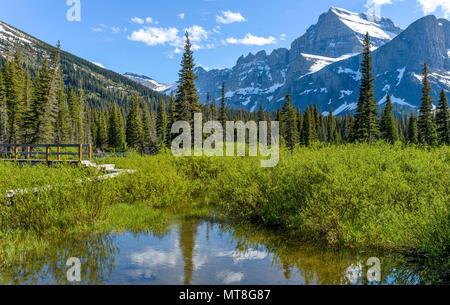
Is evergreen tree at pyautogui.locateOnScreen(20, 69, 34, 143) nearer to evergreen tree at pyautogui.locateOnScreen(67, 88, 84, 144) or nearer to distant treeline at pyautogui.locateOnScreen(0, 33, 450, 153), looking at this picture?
distant treeline at pyautogui.locateOnScreen(0, 33, 450, 153)

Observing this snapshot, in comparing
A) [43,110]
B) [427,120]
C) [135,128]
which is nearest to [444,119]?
[427,120]

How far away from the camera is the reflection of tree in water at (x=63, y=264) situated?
6.36 metres

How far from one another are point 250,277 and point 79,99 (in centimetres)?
8532

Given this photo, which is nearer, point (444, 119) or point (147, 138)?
point (444, 119)

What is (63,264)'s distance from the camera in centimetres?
710

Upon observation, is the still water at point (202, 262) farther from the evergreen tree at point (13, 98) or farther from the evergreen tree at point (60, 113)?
the evergreen tree at point (13, 98)

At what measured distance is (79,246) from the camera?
831 centimetres

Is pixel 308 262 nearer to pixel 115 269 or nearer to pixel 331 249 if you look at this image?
pixel 331 249

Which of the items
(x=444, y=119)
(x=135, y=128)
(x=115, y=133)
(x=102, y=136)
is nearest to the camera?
(x=444, y=119)

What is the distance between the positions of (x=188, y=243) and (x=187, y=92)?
3024 cm

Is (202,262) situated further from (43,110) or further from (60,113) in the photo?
(60,113)

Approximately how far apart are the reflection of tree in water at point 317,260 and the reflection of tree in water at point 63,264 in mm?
3608

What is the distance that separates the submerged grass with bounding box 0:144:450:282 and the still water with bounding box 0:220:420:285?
0.59 meters
